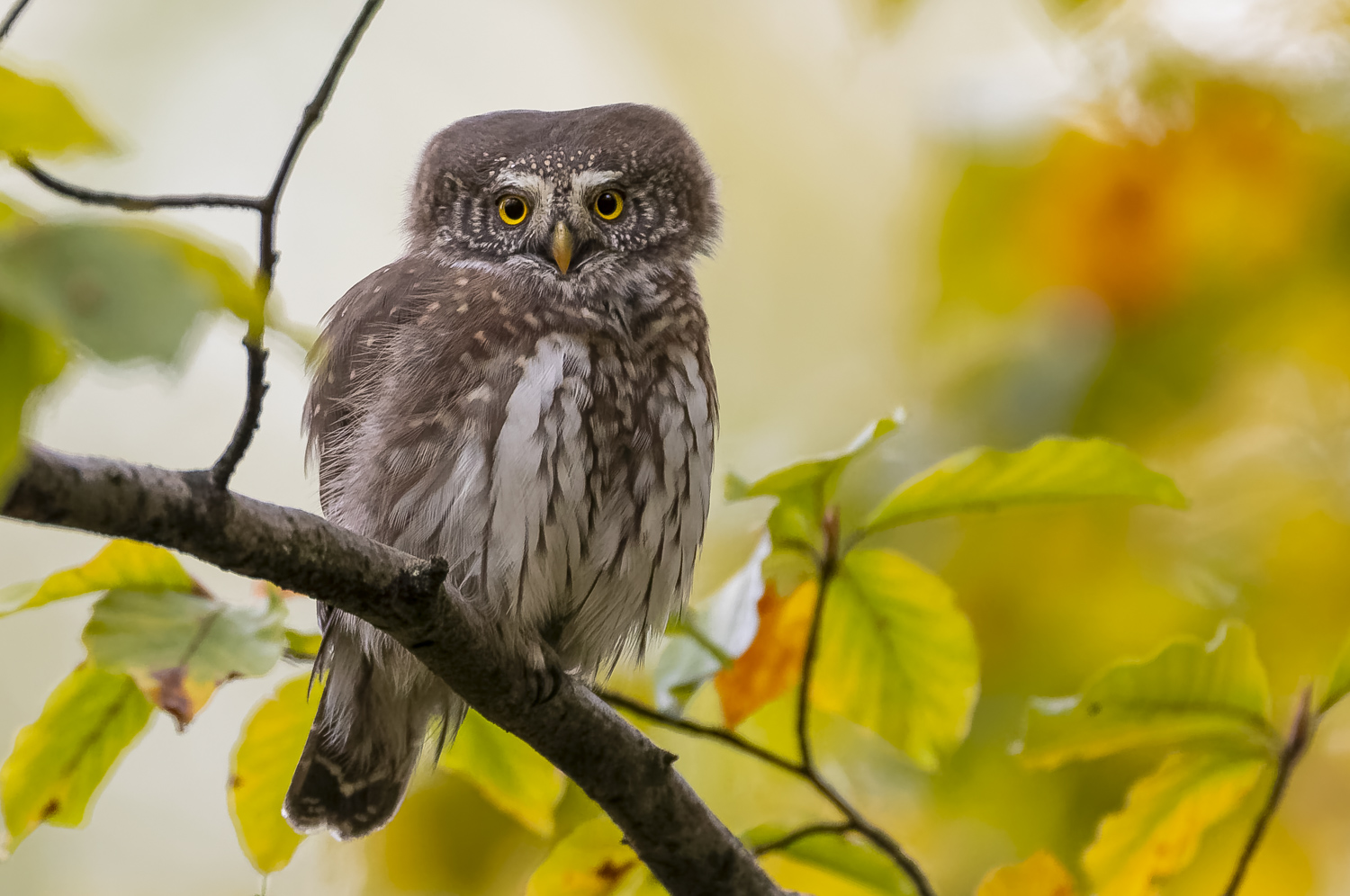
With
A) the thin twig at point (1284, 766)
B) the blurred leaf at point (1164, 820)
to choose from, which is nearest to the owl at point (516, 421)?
the blurred leaf at point (1164, 820)

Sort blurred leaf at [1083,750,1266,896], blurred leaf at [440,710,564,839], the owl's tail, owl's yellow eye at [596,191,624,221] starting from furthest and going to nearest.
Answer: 1. owl's yellow eye at [596,191,624,221]
2. the owl's tail
3. blurred leaf at [440,710,564,839]
4. blurred leaf at [1083,750,1266,896]

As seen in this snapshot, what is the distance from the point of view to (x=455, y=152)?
300cm

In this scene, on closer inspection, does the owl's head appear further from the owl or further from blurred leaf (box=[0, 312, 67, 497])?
blurred leaf (box=[0, 312, 67, 497])

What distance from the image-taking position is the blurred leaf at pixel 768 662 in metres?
2.01

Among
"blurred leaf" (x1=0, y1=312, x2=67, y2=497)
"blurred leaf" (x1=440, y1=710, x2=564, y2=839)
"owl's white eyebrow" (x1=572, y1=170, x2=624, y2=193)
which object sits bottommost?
"blurred leaf" (x1=0, y1=312, x2=67, y2=497)

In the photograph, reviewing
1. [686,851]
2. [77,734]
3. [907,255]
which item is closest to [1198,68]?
[907,255]

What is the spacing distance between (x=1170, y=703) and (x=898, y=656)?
1.43ft

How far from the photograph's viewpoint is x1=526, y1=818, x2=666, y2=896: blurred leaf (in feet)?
6.60

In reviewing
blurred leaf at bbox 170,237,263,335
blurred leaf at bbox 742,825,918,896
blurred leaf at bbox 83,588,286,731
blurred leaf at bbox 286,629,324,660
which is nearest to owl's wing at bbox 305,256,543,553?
blurred leaf at bbox 286,629,324,660

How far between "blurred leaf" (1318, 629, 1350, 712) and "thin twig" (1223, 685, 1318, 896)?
6 cm

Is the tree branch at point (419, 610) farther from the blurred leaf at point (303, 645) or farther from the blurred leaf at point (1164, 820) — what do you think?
the blurred leaf at point (1164, 820)

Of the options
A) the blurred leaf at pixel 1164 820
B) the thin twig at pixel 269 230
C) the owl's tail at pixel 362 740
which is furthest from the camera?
the owl's tail at pixel 362 740

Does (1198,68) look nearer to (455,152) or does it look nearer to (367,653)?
(455,152)

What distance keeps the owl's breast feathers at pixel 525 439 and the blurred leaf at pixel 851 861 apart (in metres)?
0.71
